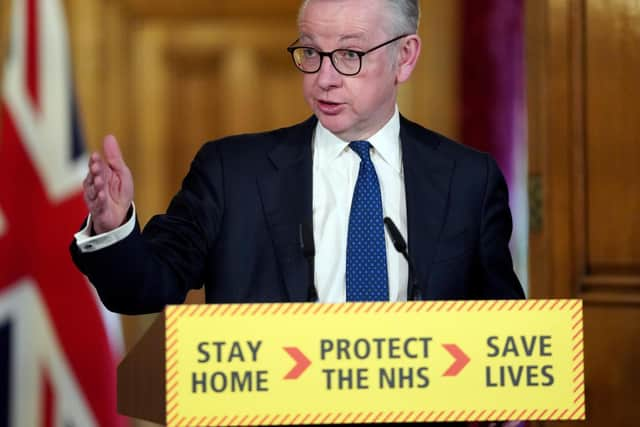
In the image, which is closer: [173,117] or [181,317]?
[181,317]

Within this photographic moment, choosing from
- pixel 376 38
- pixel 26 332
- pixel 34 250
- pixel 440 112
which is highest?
pixel 376 38

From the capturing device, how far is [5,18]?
363cm

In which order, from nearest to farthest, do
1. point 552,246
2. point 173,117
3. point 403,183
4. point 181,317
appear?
point 181,317 → point 403,183 → point 552,246 → point 173,117

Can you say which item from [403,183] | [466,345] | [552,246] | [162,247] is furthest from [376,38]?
[552,246]

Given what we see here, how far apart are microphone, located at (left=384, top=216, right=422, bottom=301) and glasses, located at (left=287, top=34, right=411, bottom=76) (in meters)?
0.30

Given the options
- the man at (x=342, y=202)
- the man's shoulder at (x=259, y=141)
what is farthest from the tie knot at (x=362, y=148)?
the man's shoulder at (x=259, y=141)

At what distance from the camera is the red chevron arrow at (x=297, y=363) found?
1224 mm

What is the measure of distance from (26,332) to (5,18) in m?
1.08

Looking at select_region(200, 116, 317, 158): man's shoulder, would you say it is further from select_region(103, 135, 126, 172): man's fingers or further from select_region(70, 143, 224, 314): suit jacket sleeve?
select_region(103, 135, 126, 172): man's fingers

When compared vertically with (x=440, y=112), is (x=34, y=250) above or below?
below

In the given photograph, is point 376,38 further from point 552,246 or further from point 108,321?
point 108,321

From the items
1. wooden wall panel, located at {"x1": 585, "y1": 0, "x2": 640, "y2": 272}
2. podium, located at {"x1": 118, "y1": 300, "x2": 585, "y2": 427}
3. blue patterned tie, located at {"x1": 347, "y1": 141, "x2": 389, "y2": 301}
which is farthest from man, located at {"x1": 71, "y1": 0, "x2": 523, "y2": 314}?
wooden wall panel, located at {"x1": 585, "y1": 0, "x2": 640, "y2": 272}

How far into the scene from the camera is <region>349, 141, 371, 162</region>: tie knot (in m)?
1.81

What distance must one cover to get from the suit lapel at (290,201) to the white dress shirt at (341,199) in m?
0.03
